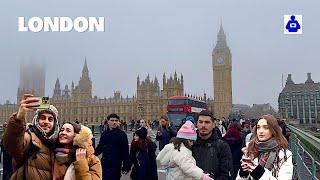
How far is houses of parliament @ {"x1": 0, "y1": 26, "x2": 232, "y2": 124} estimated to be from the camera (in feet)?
250

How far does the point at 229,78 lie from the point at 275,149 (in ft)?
296

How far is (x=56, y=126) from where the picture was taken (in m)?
3.08

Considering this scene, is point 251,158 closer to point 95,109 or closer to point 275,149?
point 275,149

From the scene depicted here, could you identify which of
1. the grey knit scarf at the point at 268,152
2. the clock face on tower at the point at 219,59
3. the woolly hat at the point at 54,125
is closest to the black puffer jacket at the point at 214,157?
the grey knit scarf at the point at 268,152

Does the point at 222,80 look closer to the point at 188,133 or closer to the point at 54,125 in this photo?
the point at 188,133

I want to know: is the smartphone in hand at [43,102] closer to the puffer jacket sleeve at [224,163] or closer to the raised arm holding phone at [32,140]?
the raised arm holding phone at [32,140]

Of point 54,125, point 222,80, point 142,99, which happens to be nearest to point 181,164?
point 54,125

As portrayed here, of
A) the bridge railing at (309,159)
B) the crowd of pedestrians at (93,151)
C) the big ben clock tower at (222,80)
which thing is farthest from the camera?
the big ben clock tower at (222,80)

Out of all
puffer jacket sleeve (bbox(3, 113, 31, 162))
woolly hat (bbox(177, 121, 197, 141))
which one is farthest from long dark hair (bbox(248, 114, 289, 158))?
puffer jacket sleeve (bbox(3, 113, 31, 162))

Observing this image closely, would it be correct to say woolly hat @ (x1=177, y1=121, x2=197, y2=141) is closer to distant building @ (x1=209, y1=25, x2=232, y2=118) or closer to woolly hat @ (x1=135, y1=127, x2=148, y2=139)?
woolly hat @ (x1=135, y1=127, x2=148, y2=139)

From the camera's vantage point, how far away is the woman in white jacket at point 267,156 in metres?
2.62

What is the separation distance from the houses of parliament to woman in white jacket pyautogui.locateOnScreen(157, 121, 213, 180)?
67299 millimetres

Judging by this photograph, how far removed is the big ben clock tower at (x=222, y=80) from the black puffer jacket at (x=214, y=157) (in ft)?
272

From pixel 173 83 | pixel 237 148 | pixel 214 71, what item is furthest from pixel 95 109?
pixel 237 148
